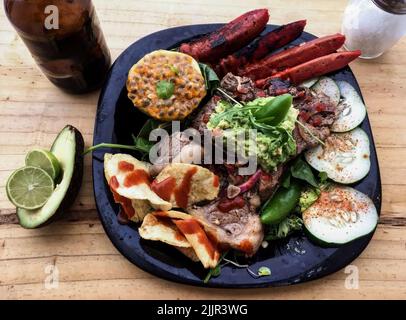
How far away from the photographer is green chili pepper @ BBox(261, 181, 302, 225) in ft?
8.78

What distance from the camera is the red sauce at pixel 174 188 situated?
8.52ft

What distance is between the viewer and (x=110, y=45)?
3451 mm

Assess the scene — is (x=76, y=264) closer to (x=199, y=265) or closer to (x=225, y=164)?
(x=199, y=265)

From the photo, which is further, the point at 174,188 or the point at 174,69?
the point at 174,69

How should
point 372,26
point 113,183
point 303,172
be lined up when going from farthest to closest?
point 372,26
point 303,172
point 113,183

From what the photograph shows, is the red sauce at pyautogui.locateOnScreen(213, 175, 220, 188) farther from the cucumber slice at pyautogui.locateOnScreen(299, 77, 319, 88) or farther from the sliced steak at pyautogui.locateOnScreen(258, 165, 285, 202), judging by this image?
the cucumber slice at pyautogui.locateOnScreen(299, 77, 319, 88)

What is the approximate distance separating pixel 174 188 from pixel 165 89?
638 millimetres

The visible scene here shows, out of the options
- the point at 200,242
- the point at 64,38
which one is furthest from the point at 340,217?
the point at 64,38

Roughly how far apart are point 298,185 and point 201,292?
3.06 ft

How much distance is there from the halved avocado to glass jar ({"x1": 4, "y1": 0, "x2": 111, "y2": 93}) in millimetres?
447

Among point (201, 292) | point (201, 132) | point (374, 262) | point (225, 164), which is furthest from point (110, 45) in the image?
point (374, 262)

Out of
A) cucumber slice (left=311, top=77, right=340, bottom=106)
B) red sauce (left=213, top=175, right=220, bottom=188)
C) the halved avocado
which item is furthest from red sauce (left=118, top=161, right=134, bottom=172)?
cucumber slice (left=311, top=77, right=340, bottom=106)

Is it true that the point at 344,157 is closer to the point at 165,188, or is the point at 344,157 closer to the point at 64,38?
the point at 165,188

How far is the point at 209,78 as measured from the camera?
2861 mm
